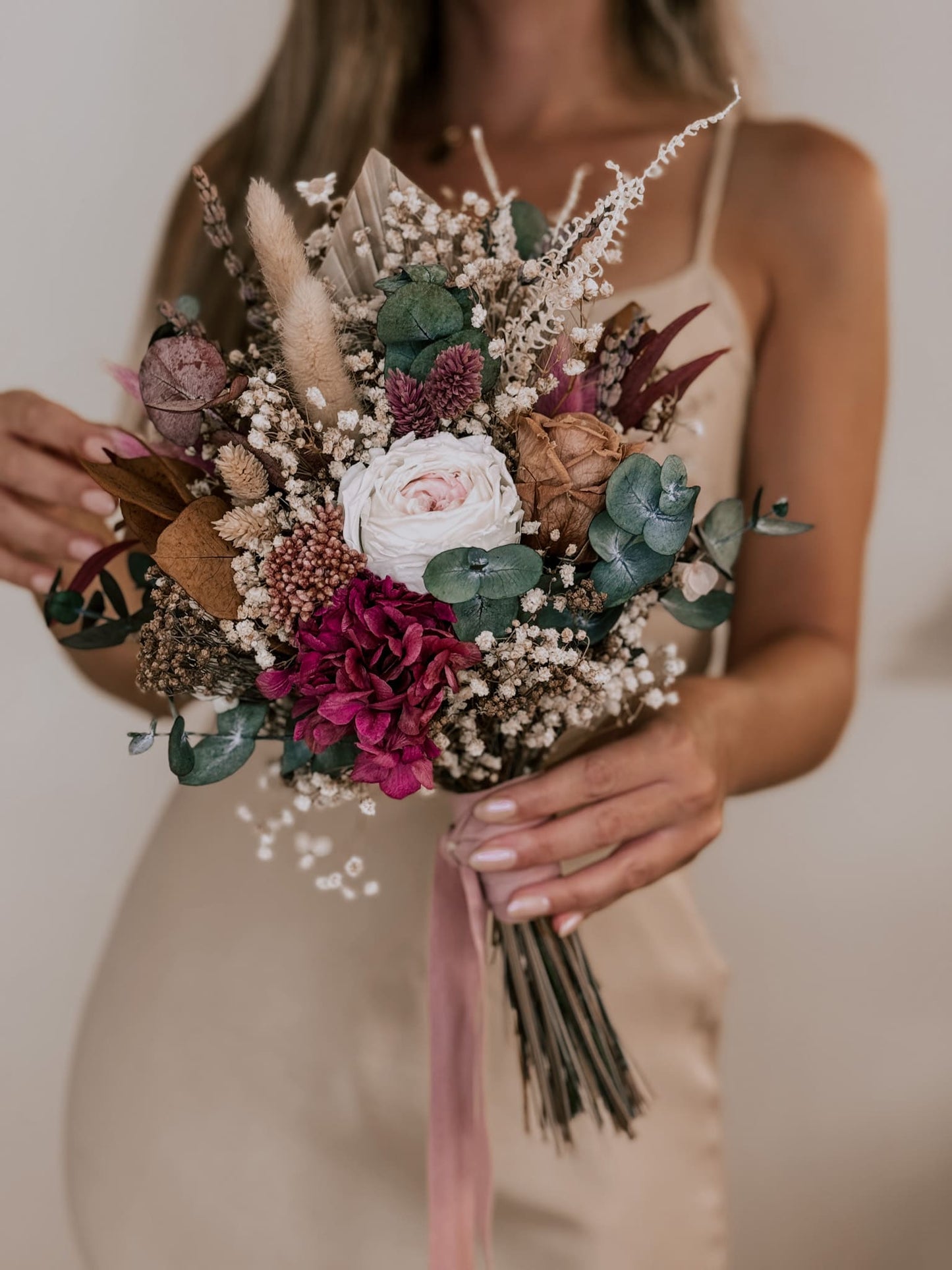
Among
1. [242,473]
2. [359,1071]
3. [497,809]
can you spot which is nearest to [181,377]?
[242,473]

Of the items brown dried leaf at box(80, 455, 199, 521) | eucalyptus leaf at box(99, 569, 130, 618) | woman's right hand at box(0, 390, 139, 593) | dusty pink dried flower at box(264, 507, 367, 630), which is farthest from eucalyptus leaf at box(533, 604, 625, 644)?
woman's right hand at box(0, 390, 139, 593)

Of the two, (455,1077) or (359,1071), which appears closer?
(455,1077)

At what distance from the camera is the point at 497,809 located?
71cm

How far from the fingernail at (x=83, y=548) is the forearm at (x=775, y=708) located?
51 centimetres

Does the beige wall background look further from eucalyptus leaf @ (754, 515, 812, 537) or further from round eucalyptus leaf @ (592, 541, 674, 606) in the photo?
round eucalyptus leaf @ (592, 541, 674, 606)

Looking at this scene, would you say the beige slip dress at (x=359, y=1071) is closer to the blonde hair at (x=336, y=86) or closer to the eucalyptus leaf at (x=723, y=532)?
the blonde hair at (x=336, y=86)

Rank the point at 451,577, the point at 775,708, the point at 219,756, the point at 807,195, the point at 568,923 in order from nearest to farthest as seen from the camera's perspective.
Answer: the point at 451,577
the point at 219,756
the point at 568,923
the point at 775,708
the point at 807,195

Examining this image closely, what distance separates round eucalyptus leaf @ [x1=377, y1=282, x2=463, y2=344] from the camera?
0.57 metres

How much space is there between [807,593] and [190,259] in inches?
29.9

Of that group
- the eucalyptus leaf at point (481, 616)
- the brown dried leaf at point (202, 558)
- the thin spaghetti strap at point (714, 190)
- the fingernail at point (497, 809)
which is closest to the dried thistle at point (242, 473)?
the brown dried leaf at point (202, 558)

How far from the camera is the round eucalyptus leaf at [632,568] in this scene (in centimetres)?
59

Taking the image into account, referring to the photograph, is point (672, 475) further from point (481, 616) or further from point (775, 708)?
point (775, 708)

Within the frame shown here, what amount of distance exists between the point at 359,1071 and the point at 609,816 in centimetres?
38

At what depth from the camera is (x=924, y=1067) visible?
4.33ft
